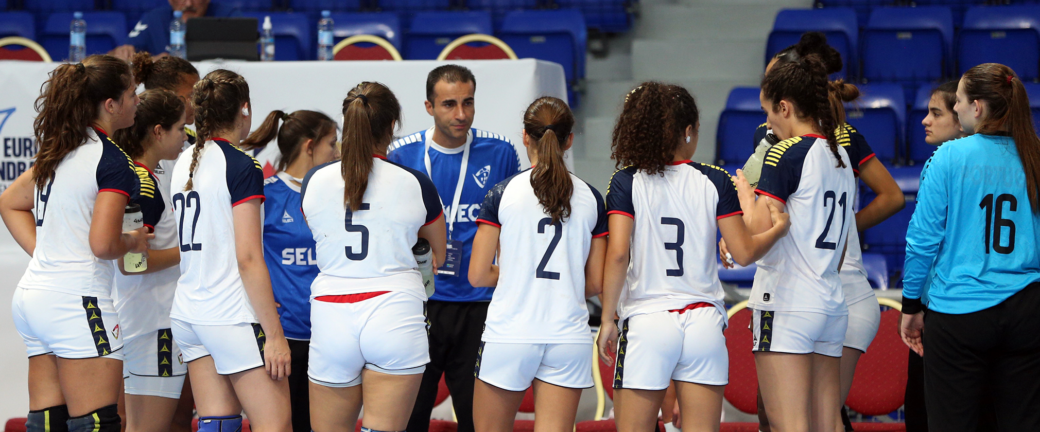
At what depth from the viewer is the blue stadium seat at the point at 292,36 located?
7.34 meters

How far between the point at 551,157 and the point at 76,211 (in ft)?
5.64

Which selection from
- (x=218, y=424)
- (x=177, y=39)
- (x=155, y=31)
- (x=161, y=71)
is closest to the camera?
(x=218, y=424)

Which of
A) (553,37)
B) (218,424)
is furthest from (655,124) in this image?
(553,37)

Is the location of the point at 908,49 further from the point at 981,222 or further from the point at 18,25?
the point at 18,25

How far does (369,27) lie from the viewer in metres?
7.81

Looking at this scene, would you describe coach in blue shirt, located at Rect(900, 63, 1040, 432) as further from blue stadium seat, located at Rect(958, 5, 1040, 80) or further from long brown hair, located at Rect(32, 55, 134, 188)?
blue stadium seat, located at Rect(958, 5, 1040, 80)

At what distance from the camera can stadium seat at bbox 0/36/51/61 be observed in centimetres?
693

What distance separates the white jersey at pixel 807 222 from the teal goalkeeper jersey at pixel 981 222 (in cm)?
34

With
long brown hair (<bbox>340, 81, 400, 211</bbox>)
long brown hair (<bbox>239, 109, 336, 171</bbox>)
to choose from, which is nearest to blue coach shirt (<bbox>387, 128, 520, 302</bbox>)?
long brown hair (<bbox>239, 109, 336, 171</bbox>)

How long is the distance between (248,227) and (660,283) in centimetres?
144

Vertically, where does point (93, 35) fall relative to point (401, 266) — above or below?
above

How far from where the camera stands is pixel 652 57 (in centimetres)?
820

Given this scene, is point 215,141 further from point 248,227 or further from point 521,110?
point 521,110

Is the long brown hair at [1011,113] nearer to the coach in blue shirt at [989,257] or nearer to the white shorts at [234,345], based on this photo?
the coach in blue shirt at [989,257]
